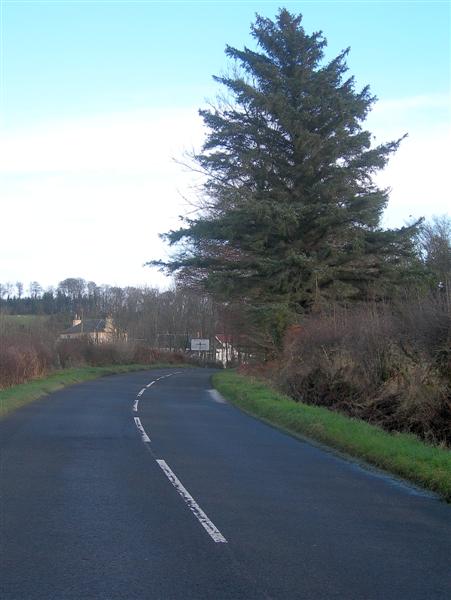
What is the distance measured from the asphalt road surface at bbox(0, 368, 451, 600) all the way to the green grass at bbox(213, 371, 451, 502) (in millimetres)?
393

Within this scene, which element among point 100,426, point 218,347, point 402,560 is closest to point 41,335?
point 100,426

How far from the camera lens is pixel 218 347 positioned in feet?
335

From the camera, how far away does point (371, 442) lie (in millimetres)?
12664

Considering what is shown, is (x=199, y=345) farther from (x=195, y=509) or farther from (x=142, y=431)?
(x=195, y=509)

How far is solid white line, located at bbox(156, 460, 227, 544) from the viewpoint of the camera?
275 inches

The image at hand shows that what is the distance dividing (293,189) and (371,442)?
23.3 meters

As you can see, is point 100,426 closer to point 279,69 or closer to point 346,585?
point 346,585

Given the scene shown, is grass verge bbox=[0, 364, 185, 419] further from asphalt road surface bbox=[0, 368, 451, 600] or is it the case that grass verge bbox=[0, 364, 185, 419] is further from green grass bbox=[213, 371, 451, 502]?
asphalt road surface bbox=[0, 368, 451, 600]

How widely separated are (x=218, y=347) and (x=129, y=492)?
93.2 m

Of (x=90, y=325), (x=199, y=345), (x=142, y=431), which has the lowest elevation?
(x=142, y=431)

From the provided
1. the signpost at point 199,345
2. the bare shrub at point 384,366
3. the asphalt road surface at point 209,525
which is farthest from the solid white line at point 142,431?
the signpost at point 199,345

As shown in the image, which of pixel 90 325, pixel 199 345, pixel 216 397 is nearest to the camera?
pixel 216 397

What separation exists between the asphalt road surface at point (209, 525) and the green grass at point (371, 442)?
15.5 inches

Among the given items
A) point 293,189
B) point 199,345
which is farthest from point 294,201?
point 199,345
